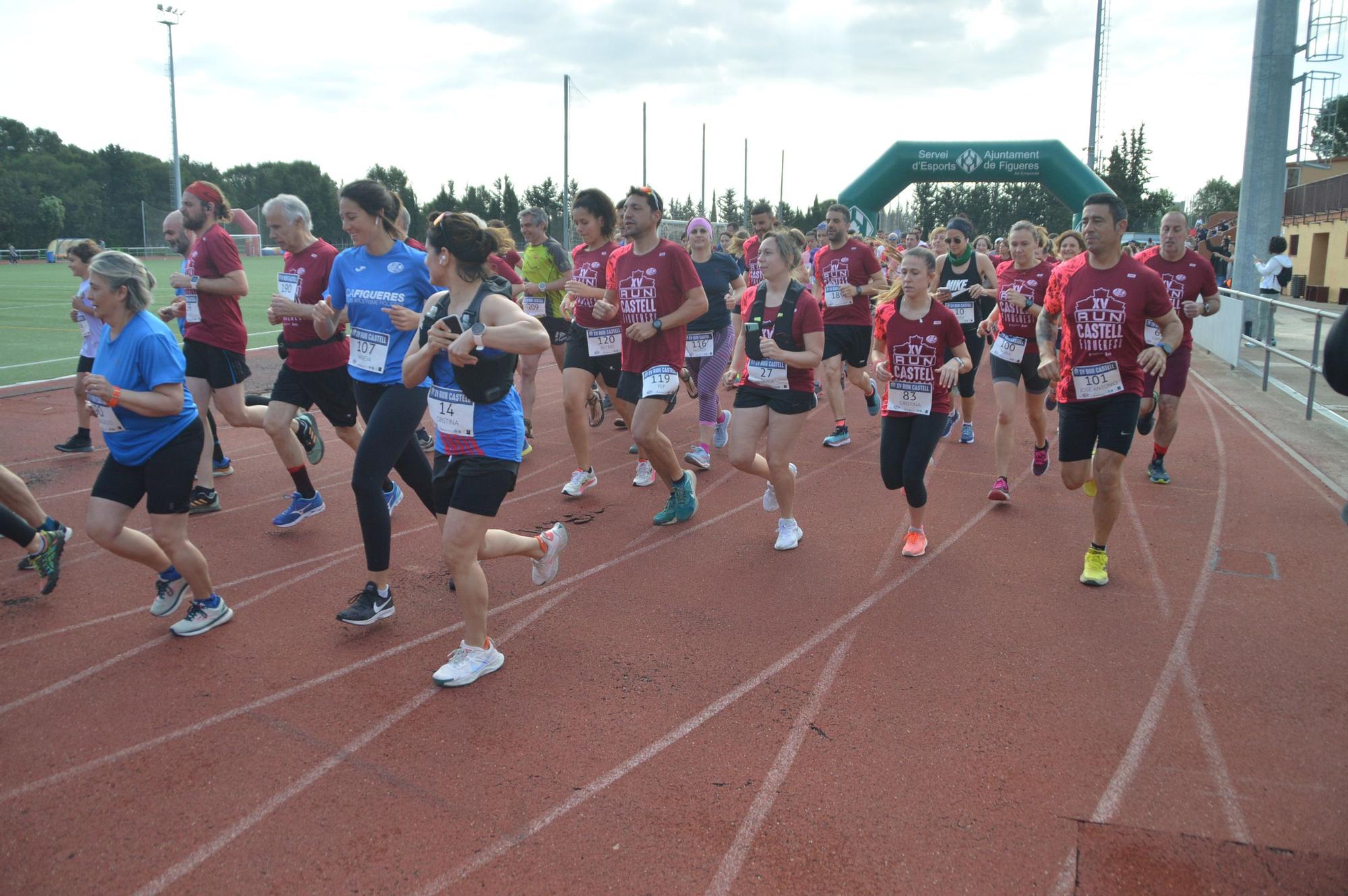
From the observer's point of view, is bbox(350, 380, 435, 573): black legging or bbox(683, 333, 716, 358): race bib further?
bbox(683, 333, 716, 358): race bib

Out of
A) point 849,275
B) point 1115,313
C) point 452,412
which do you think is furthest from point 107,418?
point 849,275

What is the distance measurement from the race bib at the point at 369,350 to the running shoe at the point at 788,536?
2703 millimetres

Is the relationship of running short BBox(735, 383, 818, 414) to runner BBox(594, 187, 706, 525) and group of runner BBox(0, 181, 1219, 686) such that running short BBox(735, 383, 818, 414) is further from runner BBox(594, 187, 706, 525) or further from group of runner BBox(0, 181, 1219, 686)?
runner BBox(594, 187, 706, 525)

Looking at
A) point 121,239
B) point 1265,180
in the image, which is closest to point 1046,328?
point 1265,180

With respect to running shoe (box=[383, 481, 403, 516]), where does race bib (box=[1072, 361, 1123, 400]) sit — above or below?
above

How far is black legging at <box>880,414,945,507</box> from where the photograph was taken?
5570mm

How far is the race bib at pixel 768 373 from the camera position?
18.2ft

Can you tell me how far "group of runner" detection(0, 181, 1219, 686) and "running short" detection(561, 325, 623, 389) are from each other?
0.06 feet

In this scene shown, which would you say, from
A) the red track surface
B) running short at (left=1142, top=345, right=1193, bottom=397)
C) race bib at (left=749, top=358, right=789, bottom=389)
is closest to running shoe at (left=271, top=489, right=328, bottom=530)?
the red track surface

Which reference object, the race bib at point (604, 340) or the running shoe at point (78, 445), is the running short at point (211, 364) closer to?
the race bib at point (604, 340)

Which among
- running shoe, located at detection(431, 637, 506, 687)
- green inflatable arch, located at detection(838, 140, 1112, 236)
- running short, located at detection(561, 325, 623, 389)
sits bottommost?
running shoe, located at detection(431, 637, 506, 687)

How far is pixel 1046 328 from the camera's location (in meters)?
5.64

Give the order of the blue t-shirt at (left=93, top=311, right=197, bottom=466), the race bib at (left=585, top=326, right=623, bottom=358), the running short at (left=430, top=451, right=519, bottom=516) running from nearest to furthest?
the running short at (left=430, top=451, right=519, bottom=516) → the blue t-shirt at (left=93, top=311, right=197, bottom=466) → the race bib at (left=585, top=326, right=623, bottom=358)

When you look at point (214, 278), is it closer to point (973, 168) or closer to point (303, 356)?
point (303, 356)
